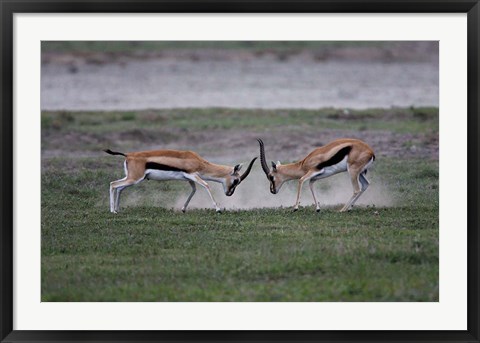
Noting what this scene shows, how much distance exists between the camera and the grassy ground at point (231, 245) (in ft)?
30.8

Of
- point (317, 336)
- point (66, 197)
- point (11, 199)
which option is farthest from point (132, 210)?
point (317, 336)

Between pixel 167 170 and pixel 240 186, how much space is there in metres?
2.34

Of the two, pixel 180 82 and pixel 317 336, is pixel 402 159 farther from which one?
pixel 180 82

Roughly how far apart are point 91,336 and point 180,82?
19854mm

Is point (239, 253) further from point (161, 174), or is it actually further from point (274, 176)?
point (274, 176)

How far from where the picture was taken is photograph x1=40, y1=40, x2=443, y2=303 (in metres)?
9.72

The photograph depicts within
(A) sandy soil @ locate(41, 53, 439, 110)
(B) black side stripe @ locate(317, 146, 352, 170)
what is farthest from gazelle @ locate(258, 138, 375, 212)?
(A) sandy soil @ locate(41, 53, 439, 110)

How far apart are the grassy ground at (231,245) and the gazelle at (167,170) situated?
39cm

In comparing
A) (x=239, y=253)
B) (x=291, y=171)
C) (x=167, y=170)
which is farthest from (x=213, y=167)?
(x=239, y=253)

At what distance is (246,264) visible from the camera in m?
10.1

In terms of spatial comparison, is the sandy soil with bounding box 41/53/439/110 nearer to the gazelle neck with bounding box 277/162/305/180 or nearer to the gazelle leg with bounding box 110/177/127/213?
the gazelle neck with bounding box 277/162/305/180

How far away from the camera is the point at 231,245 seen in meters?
11.0

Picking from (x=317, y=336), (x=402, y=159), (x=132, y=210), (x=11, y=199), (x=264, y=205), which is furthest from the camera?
(x=402, y=159)

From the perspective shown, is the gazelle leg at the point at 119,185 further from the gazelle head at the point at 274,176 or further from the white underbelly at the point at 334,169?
the white underbelly at the point at 334,169
